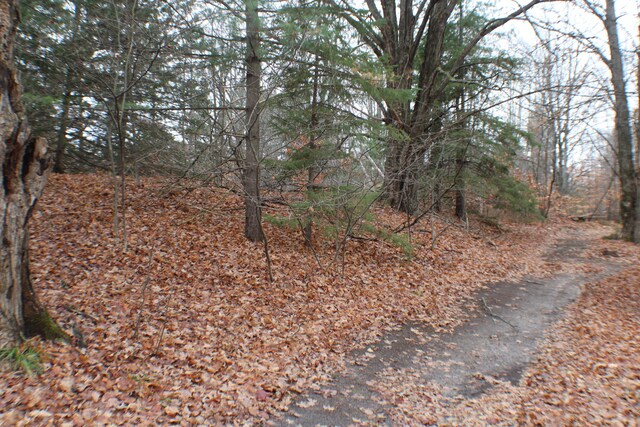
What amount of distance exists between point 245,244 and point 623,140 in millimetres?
13966

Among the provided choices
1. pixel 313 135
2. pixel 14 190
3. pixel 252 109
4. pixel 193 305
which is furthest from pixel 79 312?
pixel 313 135

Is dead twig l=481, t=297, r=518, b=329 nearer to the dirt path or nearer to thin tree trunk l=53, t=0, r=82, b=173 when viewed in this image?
the dirt path

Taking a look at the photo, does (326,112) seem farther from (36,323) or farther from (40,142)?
(36,323)

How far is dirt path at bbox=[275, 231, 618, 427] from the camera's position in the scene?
14.8 ft

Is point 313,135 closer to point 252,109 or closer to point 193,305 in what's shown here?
point 252,109

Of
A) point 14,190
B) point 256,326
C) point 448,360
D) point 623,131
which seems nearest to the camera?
point 14,190

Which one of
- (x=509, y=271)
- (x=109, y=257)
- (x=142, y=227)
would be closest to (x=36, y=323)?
(x=109, y=257)

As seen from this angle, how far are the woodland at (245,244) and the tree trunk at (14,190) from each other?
0.02 meters

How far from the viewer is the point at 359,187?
8633 mm

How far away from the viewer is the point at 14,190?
393 cm

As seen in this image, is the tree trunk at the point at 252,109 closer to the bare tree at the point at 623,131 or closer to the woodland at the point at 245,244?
the woodland at the point at 245,244

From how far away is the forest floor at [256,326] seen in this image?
416 centimetres

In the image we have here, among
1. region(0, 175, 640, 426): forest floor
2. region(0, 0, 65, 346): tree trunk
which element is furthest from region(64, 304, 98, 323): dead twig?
region(0, 0, 65, 346): tree trunk

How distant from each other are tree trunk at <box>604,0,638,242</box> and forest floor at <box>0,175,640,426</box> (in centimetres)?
434
